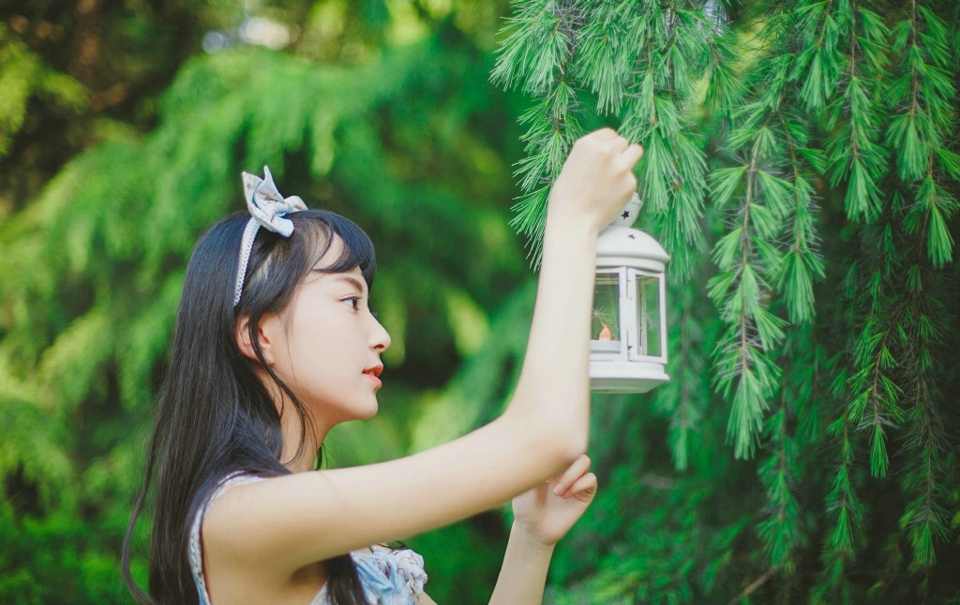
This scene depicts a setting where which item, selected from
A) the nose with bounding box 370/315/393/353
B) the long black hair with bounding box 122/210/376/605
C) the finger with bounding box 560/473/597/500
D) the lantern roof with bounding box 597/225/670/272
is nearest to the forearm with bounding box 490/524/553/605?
the finger with bounding box 560/473/597/500

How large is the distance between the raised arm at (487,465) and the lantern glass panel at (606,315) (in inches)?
8.2

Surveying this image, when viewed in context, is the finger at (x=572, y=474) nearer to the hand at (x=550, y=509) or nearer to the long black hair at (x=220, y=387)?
the hand at (x=550, y=509)

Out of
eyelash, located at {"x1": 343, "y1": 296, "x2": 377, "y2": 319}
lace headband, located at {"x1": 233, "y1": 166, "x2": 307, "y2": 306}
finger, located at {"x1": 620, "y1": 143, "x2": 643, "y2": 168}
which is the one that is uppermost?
finger, located at {"x1": 620, "y1": 143, "x2": 643, "y2": 168}

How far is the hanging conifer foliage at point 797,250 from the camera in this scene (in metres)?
1.36

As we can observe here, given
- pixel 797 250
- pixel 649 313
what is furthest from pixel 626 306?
pixel 797 250

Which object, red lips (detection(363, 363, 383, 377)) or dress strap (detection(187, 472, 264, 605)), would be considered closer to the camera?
dress strap (detection(187, 472, 264, 605))

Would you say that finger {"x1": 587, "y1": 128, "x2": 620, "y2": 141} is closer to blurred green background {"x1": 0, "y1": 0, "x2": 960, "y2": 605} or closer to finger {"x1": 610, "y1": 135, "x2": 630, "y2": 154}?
finger {"x1": 610, "y1": 135, "x2": 630, "y2": 154}

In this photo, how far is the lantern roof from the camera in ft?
4.08

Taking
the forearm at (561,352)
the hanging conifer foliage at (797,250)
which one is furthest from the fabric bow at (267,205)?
the forearm at (561,352)

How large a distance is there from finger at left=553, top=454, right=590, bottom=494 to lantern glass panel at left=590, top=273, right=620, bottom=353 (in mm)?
169

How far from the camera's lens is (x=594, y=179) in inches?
44.6

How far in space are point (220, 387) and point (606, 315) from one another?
0.61 metres

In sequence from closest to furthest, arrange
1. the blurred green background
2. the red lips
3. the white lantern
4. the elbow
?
1. the elbow
2. the white lantern
3. the red lips
4. the blurred green background

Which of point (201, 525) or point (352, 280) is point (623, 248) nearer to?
point (352, 280)
